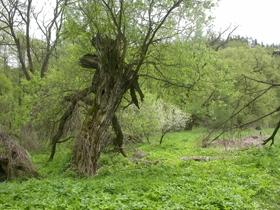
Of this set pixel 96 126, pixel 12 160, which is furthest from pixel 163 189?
pixel 12 160

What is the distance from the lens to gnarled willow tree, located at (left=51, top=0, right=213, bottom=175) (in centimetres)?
1778

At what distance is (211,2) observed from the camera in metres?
18.9

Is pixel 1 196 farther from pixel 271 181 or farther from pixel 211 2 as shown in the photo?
pixel 211 2

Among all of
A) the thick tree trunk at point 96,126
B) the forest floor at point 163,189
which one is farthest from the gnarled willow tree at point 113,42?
the forest floor at point 163,189

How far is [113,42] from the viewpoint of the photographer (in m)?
18.3

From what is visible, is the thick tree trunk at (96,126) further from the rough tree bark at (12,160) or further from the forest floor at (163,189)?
the rough tree bark at (12,160)

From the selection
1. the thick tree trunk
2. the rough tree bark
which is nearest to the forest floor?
the thick tree trunk

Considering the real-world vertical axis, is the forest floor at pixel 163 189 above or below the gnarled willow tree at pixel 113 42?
below

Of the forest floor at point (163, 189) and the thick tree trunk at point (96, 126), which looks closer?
→ the forest floor at point (163, 189)

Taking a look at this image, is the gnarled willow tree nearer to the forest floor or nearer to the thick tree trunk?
the thick tree trunk

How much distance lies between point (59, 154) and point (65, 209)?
14.5 meters

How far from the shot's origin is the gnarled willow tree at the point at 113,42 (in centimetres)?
1778

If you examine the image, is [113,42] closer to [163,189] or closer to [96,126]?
[96,126]

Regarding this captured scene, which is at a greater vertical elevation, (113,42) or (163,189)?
(113,42)
